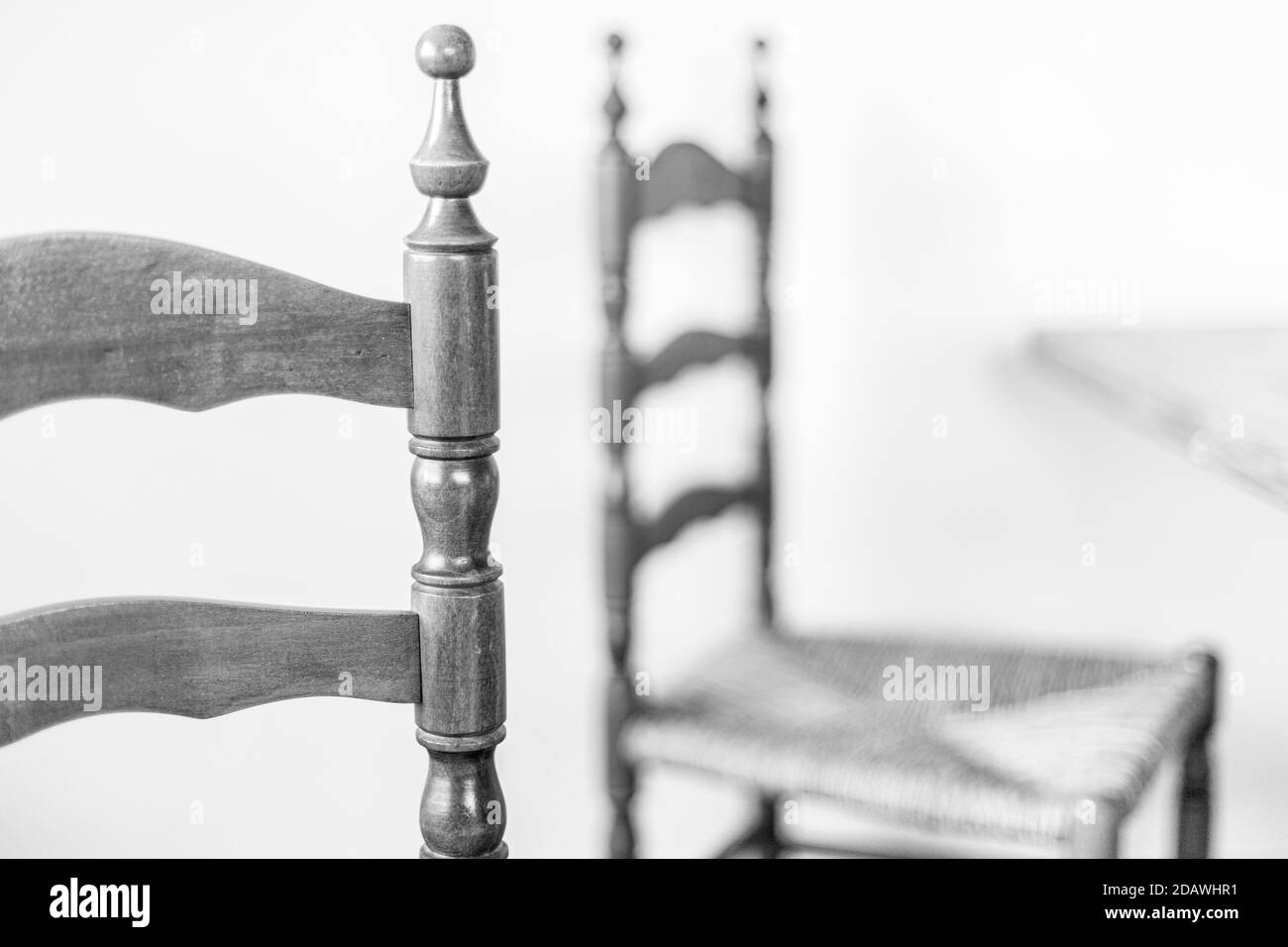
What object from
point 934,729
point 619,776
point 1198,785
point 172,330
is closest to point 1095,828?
point 934,729

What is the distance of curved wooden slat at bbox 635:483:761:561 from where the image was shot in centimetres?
130

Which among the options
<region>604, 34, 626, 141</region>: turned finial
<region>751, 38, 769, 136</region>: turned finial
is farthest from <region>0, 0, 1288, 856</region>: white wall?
<region>604, 34, 626, 141</region>: turned finial

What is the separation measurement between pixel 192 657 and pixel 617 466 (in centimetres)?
68

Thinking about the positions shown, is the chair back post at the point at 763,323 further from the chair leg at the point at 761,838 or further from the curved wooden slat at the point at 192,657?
the curved wooden slat at the point at 192,657

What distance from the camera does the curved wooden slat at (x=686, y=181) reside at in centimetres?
125

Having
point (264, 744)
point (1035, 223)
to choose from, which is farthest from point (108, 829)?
point (1035, 223)

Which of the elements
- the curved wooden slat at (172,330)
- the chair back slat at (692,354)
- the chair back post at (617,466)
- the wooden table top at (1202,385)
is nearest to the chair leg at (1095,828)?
the wooden table top at (1202,385)

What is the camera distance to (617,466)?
1271 millimetres

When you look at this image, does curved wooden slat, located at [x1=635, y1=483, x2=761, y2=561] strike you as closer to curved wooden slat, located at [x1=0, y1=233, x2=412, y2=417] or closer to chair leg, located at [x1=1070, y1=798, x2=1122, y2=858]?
chair leg, located at [x1=1070, y1=798, x2=1122, y2=858]

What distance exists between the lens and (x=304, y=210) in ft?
4.52

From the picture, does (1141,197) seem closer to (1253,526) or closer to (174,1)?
(1253,526)

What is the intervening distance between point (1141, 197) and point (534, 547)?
75 centimetres

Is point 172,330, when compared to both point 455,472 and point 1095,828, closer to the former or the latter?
point 455,472
